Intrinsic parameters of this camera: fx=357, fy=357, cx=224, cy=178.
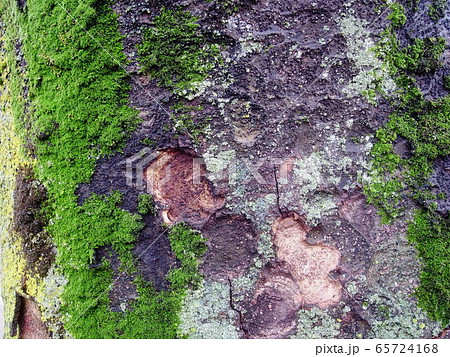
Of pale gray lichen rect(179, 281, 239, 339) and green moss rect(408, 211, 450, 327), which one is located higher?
green moss rect(408, 211, 450, 327)

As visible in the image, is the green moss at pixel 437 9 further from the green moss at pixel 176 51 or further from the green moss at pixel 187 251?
the green moss at pixel 187 251

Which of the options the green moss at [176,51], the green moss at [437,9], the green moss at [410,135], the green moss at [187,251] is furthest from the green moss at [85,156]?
the green moss at [437,9]

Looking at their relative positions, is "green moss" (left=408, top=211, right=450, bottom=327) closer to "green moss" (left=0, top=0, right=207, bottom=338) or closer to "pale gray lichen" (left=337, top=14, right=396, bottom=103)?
"pale gray lichen" (left=337, top=14, right=396, bottom=103)

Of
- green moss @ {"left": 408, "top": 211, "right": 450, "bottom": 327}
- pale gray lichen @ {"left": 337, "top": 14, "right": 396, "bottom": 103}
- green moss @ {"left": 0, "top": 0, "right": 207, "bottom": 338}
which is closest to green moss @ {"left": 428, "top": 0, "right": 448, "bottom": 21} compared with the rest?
pale gray lichen @ {"left": 337, "top": 14, "right": 396, "bottom": 103}

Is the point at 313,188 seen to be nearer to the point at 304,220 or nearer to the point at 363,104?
the point at 304,220

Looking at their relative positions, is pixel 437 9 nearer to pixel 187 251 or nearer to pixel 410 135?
pixel 410 135
